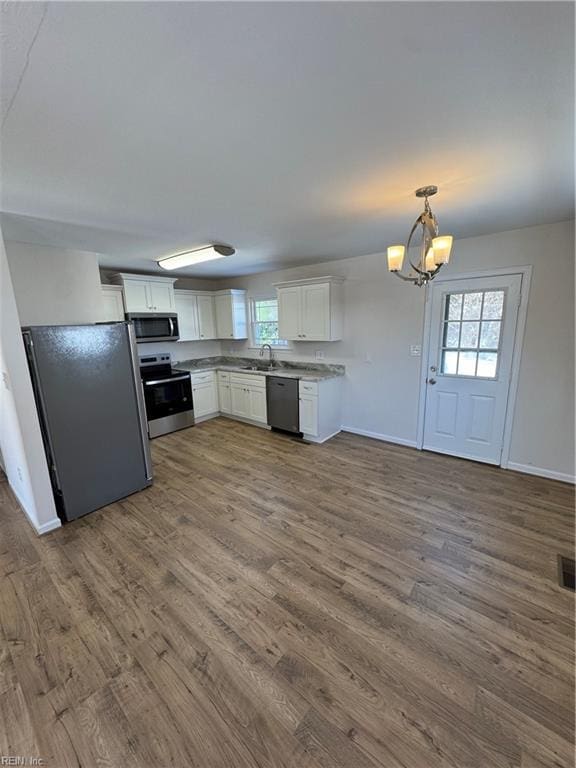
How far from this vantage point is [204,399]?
5227mm

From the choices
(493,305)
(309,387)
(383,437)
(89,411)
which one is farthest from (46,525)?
(493,305)

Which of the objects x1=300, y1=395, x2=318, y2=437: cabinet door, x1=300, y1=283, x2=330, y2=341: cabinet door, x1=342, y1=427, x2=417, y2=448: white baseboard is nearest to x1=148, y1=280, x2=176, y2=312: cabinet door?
x1=300, y1=283, x2=330, y2=341: cabinet door

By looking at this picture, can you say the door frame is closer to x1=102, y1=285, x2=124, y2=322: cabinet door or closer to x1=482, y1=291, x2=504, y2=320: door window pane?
x1=482, y1=291, x2=504, y2=320: door window pane

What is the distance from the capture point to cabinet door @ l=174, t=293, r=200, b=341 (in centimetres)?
506

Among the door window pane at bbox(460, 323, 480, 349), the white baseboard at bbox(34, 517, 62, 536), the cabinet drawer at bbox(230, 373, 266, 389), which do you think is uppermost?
the door window pane at bbox(460, 323, 480, 349)

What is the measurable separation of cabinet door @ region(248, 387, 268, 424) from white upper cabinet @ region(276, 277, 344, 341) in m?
0.97

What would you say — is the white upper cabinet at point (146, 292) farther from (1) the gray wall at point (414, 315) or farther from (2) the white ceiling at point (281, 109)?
(2) the white ceiling at point (281, 109)

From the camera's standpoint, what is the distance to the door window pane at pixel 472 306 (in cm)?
335

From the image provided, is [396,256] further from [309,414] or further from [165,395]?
[165,395]

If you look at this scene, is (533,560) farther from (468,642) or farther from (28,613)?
(28,613)

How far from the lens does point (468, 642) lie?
1620 millimetres

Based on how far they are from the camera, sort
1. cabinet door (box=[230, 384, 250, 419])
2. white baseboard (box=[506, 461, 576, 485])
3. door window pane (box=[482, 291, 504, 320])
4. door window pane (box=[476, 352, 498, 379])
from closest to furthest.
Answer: white baseboard (box=[506, 461, 576, 485])
door window pane (box=[482, 291, 504, 320])
door window pane (box=[476, 352, 498, 379])
cabinet door (box=[230, 384, 250, 419])

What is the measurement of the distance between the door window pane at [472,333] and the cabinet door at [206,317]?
3.84 meters

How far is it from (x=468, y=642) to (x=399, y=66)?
2582 mm
